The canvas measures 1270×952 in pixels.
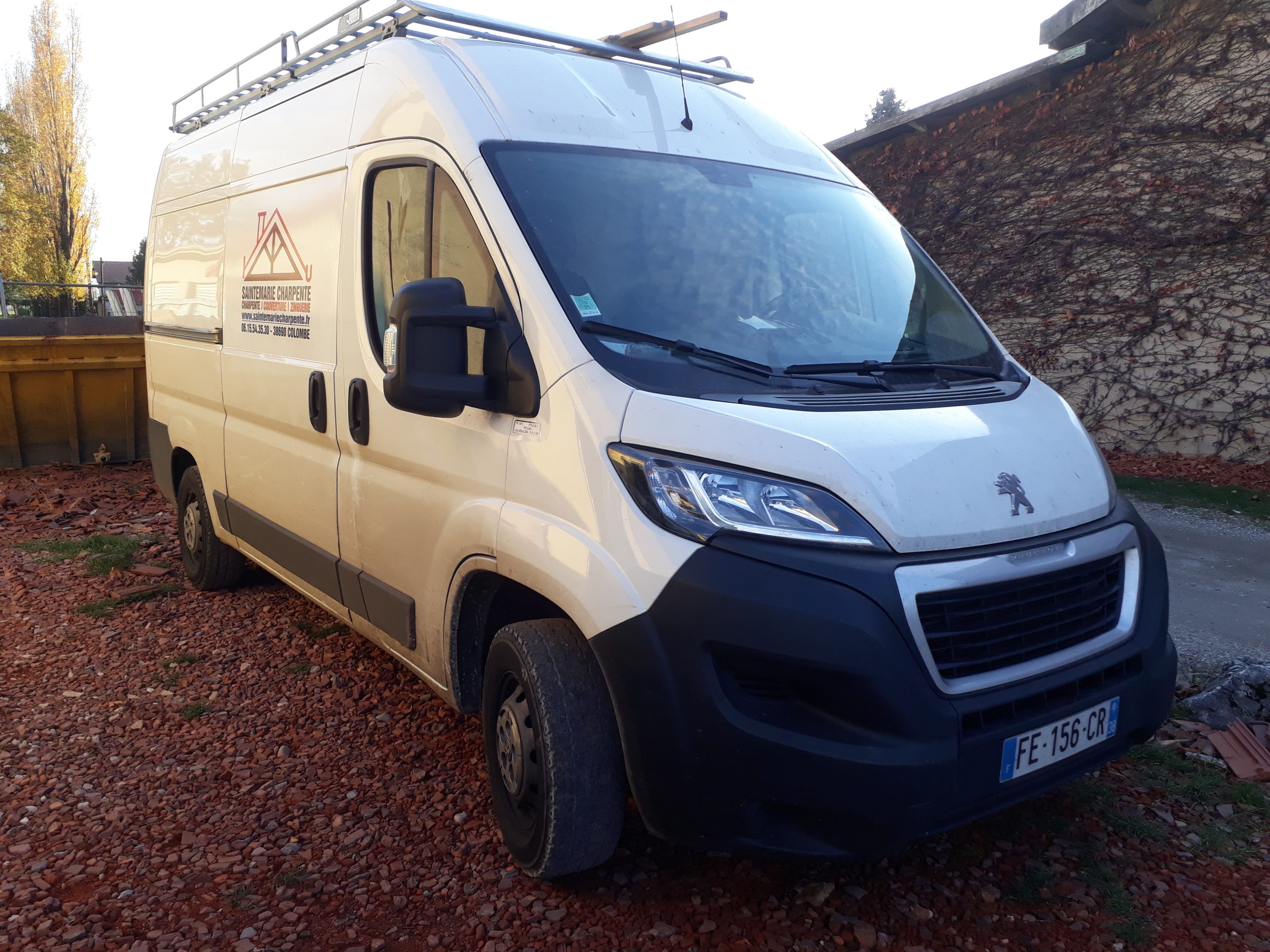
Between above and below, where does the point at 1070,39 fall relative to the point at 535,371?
above

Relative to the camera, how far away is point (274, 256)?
436cm

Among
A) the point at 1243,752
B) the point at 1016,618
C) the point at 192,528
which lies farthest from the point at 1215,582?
the point at 192,528

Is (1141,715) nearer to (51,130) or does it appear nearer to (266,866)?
(266,866)

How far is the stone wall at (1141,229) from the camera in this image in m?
8.34

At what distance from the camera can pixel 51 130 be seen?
36.8m

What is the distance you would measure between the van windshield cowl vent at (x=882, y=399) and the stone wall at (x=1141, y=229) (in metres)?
6.72

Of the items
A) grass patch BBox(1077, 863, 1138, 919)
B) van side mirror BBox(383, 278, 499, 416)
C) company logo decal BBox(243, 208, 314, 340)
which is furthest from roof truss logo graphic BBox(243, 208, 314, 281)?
grass patch BBox(1077, 863, 1138, 919)

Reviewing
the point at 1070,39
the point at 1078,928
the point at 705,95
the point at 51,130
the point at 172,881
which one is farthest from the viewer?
the point at 51,130

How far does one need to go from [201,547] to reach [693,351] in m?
Answer: 3.95

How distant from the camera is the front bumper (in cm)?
231

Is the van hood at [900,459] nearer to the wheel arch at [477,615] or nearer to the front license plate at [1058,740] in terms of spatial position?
the front license plate at [1058,740]

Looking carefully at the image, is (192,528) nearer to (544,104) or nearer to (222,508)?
(222,508)

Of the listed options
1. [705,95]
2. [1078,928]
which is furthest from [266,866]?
[705,95]

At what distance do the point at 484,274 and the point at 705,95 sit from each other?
4.34ft
